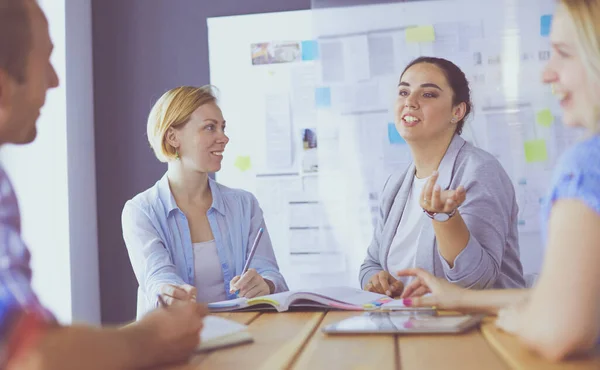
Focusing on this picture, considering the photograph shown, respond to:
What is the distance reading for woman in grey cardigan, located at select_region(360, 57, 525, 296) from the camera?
5.42ft

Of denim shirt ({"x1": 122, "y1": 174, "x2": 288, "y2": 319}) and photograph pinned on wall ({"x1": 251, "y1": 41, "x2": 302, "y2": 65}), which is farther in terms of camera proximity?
photograph pinned on wall ({"x1": 251, "y1": 41, "x2": 302, "y2": 65})

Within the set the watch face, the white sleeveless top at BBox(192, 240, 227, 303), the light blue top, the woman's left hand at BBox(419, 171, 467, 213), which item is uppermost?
the light blue top

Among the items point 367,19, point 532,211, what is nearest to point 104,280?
point 367,19

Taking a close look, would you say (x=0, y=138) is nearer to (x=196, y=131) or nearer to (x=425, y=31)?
(x=196, y=131)

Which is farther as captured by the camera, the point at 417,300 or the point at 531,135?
the point at 531,135

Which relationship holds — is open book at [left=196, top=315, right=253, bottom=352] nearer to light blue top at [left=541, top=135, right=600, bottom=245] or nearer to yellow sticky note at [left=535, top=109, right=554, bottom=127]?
light blue top at [left=541, top=135, right=600, bottom=245]

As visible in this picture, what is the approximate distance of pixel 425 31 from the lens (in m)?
3.07

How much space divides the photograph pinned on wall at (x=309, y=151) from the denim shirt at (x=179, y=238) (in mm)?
845

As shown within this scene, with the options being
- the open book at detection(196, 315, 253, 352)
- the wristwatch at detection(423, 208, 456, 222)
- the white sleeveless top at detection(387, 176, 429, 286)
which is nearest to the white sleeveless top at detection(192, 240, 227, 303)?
the white sleeveless top at detection(387, 176, 429, 286)

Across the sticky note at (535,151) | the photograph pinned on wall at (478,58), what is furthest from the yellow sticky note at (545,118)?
the photograph pinned on wall at (478,58)

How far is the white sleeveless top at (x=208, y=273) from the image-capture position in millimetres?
2137

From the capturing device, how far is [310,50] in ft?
10.5

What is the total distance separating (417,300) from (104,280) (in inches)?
93.6

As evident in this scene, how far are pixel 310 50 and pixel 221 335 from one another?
2.33 meters
